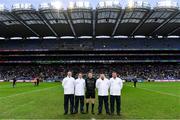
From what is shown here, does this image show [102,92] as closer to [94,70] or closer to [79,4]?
[79,4]

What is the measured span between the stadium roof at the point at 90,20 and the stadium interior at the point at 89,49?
0.75ft

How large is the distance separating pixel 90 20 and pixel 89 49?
68.5ft

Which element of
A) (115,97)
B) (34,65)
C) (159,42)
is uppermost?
(159,42)

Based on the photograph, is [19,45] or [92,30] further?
[19,45]

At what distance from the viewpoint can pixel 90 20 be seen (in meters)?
72.1

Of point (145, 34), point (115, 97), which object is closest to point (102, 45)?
point (145, 34)

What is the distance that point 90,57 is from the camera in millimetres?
94188

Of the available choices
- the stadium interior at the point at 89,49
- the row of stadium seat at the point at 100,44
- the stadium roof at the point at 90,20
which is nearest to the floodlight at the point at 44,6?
the stadium roof at the point at 90,20

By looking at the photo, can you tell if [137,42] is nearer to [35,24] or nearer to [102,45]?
[102,45]

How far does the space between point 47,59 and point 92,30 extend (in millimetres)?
17534

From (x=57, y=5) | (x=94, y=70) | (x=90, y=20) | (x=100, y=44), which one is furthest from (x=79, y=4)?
(x=100, y=44)

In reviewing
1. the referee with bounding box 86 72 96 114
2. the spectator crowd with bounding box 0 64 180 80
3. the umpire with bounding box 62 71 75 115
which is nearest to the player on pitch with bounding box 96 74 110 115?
the referee with bounding box 86 72 96 114

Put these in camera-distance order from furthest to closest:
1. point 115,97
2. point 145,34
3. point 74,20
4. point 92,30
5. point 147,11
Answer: point 145,34 < point 92,30 < point 74,20 < point 147,11 < point 115,97

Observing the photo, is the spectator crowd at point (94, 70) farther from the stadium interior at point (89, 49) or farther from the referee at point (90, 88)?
the referee at point (90, 88)
